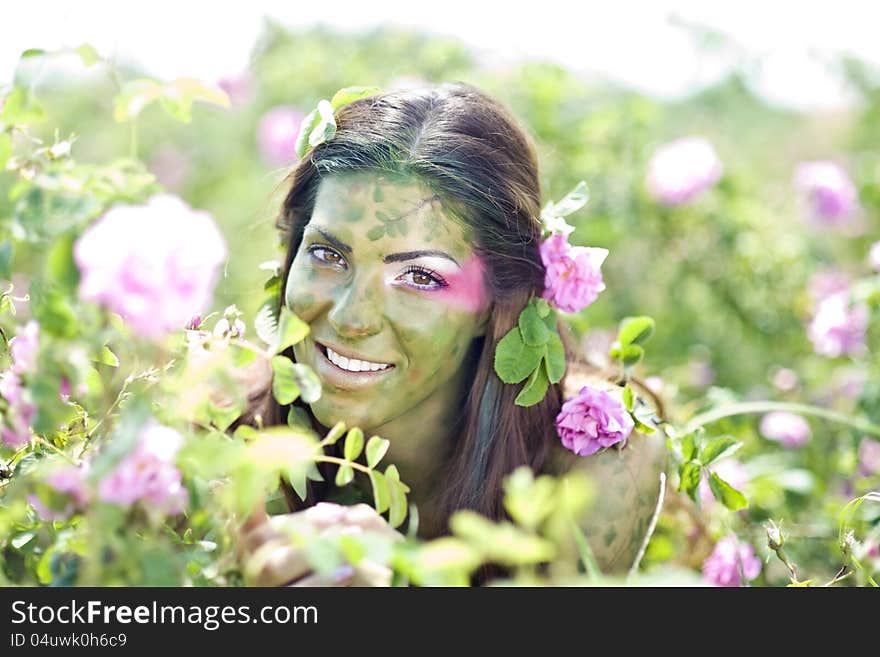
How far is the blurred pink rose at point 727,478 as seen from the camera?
8.34 ft

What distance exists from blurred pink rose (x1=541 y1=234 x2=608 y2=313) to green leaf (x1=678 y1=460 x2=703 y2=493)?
349 millimetres

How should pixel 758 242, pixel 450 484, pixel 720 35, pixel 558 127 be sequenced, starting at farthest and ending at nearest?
pixel 720 35 → pixel 558 127 → pixel 758 242 → pixel 450 484

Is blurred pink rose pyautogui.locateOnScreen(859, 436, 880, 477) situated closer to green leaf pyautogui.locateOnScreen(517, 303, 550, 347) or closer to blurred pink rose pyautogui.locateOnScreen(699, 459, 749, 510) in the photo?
blurred pink rose pyautogui.locateOnScreen(699, 459, 749, 510)

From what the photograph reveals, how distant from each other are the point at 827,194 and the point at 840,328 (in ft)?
5.12

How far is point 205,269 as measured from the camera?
41.1 inches

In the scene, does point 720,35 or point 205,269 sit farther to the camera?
point 720,35

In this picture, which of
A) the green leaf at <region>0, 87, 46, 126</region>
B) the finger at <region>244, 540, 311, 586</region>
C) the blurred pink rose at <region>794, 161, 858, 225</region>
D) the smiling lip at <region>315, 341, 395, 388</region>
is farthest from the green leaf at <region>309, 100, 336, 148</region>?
the blurred pink rose at <region>794, 161, 858, 225</region>

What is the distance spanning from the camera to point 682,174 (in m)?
4.10

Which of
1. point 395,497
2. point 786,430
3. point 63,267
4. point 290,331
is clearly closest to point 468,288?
point 395,497

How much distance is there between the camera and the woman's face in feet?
6.02
